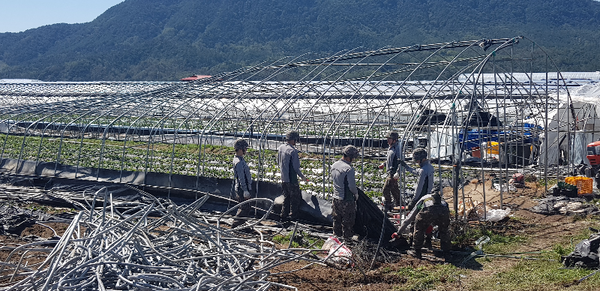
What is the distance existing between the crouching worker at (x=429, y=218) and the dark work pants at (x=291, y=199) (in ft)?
9.32

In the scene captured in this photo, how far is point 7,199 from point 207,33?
88.7m

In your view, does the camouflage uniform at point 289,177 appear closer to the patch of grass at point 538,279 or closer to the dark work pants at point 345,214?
the dark work pants at point 345,214

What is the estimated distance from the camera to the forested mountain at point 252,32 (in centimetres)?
7598

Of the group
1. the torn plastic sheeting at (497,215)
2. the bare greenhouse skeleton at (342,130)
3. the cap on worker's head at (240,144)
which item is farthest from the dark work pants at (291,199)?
the torn plastic sheeting at (497,215)

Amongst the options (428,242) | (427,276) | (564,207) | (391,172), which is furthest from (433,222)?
(564,207)

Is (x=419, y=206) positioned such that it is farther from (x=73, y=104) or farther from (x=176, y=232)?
(x=73, y=104)

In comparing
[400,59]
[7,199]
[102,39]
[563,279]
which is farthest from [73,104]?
[102,39]

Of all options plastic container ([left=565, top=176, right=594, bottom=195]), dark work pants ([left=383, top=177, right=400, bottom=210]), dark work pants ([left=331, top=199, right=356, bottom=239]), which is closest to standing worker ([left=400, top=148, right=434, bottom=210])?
dark work pants ([left=331, top=199, right=356, bottom=239])

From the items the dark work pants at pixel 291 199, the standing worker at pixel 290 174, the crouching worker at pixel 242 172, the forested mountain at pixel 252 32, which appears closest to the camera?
the crouching worker at pixel 242 172

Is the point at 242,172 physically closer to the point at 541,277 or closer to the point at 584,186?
the point at 541,277

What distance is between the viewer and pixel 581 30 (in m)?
77.5

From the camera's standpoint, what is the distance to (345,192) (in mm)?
8633

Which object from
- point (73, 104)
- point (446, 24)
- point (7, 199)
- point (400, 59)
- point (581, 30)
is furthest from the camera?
point (446, 24)

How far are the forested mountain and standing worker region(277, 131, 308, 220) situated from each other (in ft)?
183
